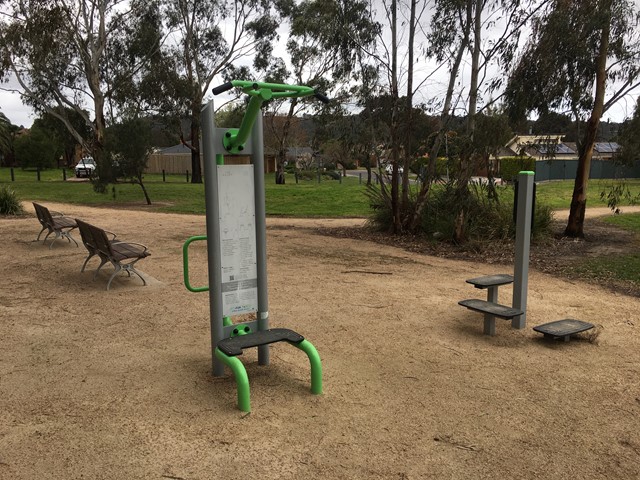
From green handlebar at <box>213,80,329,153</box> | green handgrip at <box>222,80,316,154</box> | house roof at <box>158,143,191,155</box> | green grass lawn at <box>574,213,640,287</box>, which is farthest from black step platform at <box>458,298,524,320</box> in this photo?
house roof at <box>158,143,191,155</box>

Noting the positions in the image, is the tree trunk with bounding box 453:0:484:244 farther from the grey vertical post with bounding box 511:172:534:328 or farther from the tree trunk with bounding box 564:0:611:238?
the grey vertical post with bounding box 511:172:534:328

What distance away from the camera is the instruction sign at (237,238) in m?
3.84

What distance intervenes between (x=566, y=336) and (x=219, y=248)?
3.19 meters

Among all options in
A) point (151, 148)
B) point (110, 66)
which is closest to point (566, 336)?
point (151, 148)

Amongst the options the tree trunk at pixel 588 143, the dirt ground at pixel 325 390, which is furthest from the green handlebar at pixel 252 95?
the tree trunk at pixel 588 143

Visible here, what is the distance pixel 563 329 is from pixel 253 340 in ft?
9.51

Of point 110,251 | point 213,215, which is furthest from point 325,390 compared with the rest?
point 110,251

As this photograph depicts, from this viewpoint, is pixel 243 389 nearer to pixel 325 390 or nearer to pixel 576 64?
pixel 325 390

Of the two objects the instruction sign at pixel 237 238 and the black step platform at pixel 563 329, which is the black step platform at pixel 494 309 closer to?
the black step platform at pixel 563 329

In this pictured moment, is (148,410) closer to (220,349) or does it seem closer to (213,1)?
(220,349)

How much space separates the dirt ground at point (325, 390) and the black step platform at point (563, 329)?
0.44 feet

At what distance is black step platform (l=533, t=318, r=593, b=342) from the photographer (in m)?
4.88

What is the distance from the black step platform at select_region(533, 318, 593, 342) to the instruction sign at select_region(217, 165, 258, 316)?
8.69 ft

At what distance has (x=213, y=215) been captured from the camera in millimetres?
3793
